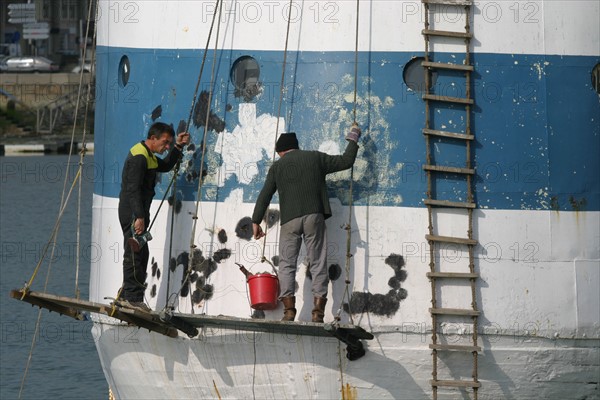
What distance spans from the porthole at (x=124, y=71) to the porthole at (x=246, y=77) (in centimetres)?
124

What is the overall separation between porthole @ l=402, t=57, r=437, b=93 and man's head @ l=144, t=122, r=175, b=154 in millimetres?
2152

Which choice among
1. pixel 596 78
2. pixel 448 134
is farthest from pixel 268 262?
pixel 596 78

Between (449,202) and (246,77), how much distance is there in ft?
7.02

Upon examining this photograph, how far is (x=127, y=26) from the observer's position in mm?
13703

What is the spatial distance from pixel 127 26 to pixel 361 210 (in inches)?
117

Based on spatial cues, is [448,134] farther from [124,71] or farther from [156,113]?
[124,71]

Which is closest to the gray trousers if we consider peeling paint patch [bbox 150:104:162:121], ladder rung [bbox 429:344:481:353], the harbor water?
ladder rung [bbox 429:344:481:353]

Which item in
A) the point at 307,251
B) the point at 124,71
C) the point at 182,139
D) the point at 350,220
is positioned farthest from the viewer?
the point at 124,71

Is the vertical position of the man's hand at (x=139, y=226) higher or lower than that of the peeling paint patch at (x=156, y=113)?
lower

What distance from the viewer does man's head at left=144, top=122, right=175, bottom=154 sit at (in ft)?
42.0

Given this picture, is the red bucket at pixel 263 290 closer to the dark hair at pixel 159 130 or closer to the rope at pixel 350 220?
the rope at pixel 350 220

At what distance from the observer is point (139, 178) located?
12.6 metres

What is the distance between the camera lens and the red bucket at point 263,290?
1240 centimetres

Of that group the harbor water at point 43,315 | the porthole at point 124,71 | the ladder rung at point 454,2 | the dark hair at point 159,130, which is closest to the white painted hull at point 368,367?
the dark hair at point 159,130
